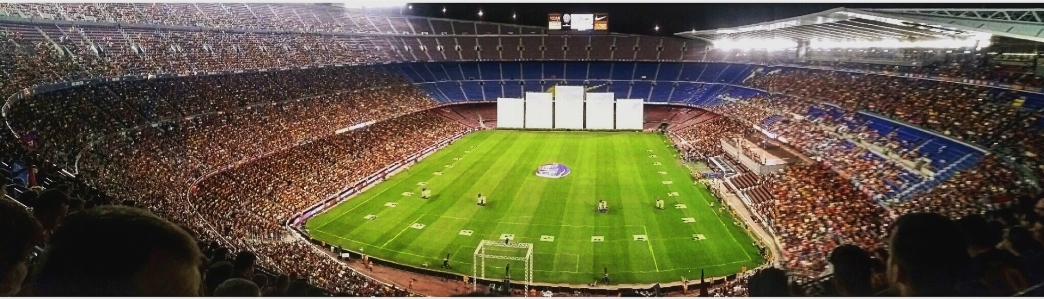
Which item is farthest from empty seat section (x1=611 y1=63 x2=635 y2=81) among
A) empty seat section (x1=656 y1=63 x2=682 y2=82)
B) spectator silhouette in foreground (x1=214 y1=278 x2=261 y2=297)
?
spectator silhouette in foreground (x1=214 y1=278 x2=261 y2=297)

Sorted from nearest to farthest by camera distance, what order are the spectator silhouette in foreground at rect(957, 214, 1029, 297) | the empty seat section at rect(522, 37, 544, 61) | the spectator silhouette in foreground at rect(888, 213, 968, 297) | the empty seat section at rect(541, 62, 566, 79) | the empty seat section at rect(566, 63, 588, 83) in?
the spectator silhouette in foreground at rect(888, 213, 968, 297), the spectator silhouette in foreground at rect(957, 214, 1029, 297), the empty seat section at rect(566, 63, 588, 83), the empty seat section at rect(541, 62, 566, 79), the empty seat section at rect(522, 37, 544, 61)

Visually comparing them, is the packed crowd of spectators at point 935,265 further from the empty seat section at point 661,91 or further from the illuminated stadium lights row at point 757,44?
the empty seat section at point 661,91

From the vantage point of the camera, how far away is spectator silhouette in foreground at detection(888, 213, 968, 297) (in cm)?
384

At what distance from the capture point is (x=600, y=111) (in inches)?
2004

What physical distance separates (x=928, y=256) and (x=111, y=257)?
14.2ft

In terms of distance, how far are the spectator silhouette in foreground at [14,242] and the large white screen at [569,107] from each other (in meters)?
48.0

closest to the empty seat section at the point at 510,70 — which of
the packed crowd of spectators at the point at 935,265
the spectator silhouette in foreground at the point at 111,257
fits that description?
the packed crowd of spectators at the point at 935,265

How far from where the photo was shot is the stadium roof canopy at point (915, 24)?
1661cm

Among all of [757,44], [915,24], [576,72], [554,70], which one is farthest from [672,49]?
[915,24]

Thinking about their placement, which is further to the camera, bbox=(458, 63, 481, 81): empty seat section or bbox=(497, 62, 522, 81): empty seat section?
bbox=(497, 62, 522, 81): empty seat section

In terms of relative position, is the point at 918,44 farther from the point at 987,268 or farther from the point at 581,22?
the point at 987,268

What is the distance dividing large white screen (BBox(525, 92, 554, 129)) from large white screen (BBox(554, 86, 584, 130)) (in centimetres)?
58

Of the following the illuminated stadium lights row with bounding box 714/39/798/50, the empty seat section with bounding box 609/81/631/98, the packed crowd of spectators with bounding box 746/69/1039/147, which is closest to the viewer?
the packed crowd of spectators with bounding box 746/69/1039/147

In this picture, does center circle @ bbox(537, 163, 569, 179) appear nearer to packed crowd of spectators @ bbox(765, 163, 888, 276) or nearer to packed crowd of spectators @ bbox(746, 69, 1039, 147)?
packed crowd of spectators @ bbox(765, 163, 888, 276)
